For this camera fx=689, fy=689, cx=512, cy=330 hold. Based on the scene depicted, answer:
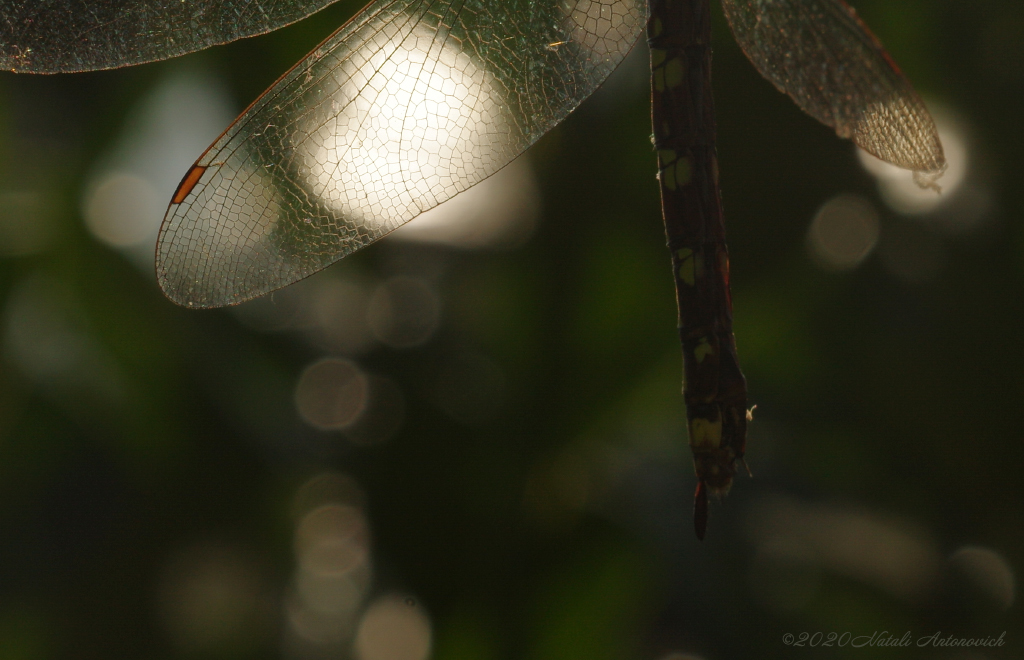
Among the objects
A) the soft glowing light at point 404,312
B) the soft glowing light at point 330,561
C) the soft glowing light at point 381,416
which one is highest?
the soft glowing light at point 404,312

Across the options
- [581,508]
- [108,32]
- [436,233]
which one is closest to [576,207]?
[436,233]

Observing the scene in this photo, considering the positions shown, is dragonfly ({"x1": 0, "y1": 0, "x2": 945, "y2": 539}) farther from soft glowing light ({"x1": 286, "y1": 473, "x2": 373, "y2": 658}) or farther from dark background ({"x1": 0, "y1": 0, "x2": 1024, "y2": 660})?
soft glowing light ({"x1": 286, "y1": 473, "x2": 373, "y2": 658})

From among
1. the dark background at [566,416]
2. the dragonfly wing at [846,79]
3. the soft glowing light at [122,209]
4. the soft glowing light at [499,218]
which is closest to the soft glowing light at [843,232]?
the dark background at [566,416]

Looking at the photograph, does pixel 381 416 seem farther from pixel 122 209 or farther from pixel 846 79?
pixel 846 79

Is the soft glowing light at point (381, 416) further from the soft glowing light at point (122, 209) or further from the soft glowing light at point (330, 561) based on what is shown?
the soft glowing light at point (122, 209)

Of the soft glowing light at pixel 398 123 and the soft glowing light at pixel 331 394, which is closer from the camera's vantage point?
the soft glowing light at pixel 398 123

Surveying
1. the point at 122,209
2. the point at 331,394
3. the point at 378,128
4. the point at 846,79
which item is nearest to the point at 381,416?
the point at 331,394
